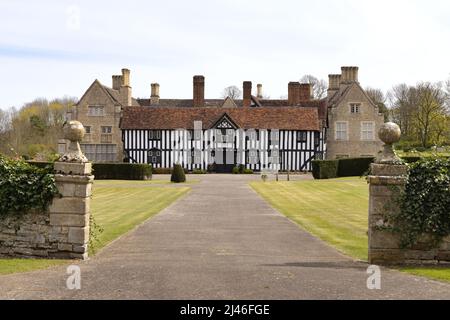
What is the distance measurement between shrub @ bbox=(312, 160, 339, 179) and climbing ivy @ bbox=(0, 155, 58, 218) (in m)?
31.7

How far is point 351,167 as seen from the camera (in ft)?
135

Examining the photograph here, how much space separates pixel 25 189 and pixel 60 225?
0.91 meters

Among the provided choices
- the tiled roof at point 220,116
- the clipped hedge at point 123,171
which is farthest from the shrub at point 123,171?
the tiled roof at point 220,116

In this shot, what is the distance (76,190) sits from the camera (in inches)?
384

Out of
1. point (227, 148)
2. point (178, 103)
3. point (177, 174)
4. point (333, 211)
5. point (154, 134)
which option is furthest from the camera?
point (178, 103)

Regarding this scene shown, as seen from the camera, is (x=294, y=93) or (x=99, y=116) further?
(x=294, y=93)

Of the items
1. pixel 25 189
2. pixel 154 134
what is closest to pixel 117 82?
pixel 154 134

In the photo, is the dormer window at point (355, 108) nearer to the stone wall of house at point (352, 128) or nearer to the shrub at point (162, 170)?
the stone wall of house at point (352, 128)

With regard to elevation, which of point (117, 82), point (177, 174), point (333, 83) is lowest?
point (177, 174)

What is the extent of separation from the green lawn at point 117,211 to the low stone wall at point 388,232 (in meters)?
5.41

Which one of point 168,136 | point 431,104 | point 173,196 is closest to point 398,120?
point 431,104

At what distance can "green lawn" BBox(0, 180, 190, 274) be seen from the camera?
362 inches

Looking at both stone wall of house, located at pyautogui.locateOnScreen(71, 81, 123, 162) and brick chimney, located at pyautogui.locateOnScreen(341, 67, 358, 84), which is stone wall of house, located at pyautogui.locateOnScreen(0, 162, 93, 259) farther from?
brick chimney, located at pyautogui.locateOnScreen(341, 67, 358, 84)

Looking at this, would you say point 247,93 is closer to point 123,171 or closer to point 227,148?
point 227,148
